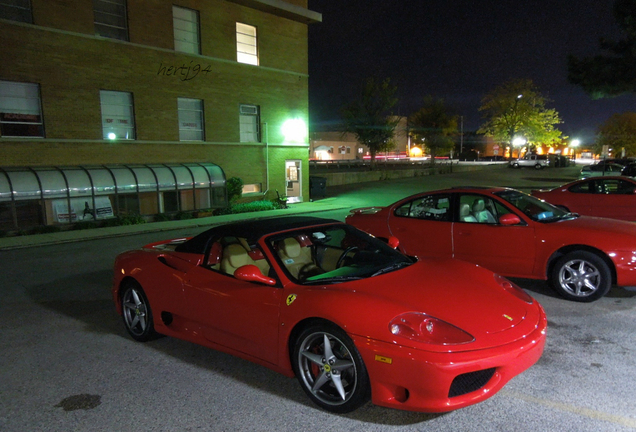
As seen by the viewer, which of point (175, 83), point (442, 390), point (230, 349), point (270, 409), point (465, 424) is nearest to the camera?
point (442, 390)

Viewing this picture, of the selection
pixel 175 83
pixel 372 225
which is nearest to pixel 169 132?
pixel 175 83

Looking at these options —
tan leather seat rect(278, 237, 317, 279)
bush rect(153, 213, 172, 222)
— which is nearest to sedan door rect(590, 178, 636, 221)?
tan leather seat rect(278, 237, 317, 279)

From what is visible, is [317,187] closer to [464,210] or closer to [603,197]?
[603,197]

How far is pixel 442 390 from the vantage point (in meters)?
3.17

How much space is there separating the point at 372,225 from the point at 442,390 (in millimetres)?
5160

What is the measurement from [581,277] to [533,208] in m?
1.24

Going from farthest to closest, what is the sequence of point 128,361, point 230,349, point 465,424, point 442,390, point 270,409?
point 128,361 → point 230,349 → point 270,409 → point 465,424 → point 442,390

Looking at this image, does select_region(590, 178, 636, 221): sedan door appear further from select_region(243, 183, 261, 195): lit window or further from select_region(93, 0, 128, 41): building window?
select_region(93, 0, 128, 41): building window

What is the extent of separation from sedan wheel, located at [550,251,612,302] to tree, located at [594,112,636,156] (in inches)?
3408

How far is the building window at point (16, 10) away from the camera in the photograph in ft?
52.2

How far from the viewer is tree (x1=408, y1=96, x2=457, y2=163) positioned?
53.2 m

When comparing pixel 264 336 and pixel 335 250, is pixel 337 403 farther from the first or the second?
pixel 335 250

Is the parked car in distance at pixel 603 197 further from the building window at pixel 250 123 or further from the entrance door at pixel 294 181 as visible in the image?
the building window at pixel 250 123

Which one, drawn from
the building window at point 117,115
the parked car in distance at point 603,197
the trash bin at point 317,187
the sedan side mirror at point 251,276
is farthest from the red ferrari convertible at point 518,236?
the trash bin at point 317,187
